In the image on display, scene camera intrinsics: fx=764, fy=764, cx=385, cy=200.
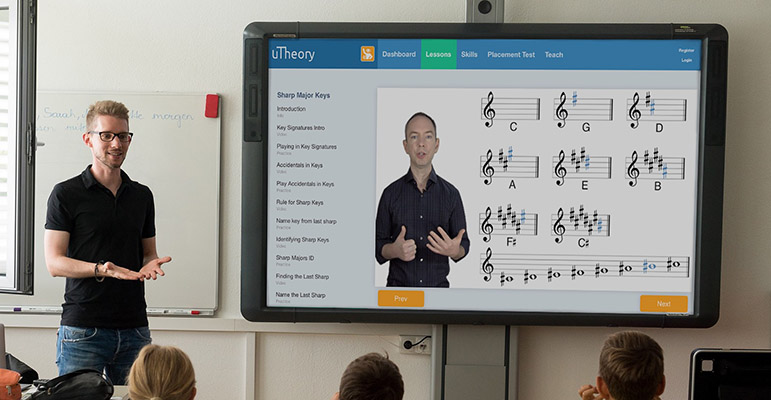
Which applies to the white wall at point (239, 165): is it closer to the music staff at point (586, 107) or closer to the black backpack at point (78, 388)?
the music staff at point (586, 107)

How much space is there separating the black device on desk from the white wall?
1.57 meters

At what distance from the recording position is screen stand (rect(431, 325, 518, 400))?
349 centimetres

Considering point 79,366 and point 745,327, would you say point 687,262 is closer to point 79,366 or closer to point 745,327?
point 745,327

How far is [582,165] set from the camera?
3.38 metres

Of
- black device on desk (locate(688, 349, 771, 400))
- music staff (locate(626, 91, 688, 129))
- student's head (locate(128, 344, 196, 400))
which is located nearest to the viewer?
black device on desk (locate(688, 349, 771, 400))

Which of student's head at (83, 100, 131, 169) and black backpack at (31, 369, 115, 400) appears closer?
black backpack at (31, 369, 115, 400)

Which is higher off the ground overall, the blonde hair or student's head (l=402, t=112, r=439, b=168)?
the blonde hair

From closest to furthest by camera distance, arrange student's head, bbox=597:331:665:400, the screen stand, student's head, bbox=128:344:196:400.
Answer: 1. student's head, bbox=128:344:196:400
2. student's head, bbox=597:331:665:400
3. the screen stand

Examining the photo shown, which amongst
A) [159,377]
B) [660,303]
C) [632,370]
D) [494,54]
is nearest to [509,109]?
[494,54]

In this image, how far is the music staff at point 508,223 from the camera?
3396 mm

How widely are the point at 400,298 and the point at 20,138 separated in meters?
1.68

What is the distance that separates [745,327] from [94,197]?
2949 mm

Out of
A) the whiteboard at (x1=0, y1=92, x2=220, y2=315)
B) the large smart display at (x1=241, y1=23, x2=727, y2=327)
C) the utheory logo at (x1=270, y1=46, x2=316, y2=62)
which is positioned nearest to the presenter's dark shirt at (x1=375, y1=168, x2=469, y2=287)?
the large smart display at (x1=241, y1=23, x2=727, y2=327)

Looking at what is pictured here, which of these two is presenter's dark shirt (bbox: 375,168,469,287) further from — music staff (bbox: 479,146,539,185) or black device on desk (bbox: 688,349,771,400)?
black device on desk (bbox: 688,349,771,400)
